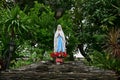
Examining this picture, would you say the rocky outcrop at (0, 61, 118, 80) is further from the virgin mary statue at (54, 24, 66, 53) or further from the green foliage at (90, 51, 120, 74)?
the green foliage at (90, 51, 120, 74)

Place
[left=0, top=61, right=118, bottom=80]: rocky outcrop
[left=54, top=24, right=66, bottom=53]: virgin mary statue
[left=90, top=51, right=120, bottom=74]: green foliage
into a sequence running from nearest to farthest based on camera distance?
[left=0, top=61, right=118, bottom=80]: rocky outcrop < [left=54, top=24, right=66, bottom=53]: virgin mary statue < [left=90, top=51, right=120, bottom=74]: green foliage

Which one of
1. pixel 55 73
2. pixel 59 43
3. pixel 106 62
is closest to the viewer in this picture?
pixel 55 73

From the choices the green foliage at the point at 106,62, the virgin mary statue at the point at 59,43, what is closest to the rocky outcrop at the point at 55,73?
the virgin mary statue at the point at 59,43

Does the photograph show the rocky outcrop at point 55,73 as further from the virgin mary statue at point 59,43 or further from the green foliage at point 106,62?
the green foliage at point 106,62

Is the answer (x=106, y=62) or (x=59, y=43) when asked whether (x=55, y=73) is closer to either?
(x=59, y=43)

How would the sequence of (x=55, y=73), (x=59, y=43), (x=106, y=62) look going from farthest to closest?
(x=106, y=62) → (x=59, y=43) → (x=55, y=73)

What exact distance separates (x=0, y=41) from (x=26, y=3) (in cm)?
615

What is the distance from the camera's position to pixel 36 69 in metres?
13.6

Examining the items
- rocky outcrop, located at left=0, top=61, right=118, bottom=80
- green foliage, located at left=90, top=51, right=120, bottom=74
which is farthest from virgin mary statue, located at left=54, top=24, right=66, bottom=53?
green foliage, located at left=90, top=51, right=120, bottom=74

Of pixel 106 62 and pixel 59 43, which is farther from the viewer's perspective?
pixel 106 62

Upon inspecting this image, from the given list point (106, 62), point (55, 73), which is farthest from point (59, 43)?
point (106, 62)

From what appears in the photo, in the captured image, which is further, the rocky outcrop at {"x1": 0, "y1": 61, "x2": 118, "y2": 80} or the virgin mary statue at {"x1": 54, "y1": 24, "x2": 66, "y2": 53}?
the virgin mary statue at {"x1": 54, "y1": 24, "x2": 66, "y2": 53}

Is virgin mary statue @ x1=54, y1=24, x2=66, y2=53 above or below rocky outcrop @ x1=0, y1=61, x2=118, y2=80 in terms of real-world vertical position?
above

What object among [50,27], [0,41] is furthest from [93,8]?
[0,41]
